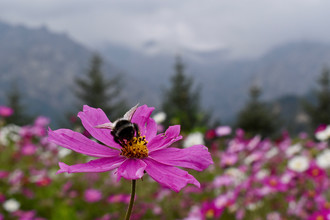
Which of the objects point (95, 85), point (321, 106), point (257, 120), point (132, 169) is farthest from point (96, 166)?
point (95, 85)

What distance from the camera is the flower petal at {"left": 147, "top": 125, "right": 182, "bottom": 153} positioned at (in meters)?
0.52

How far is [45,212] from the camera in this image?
2408mm

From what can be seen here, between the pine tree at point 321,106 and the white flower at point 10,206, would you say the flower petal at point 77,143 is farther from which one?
the pine tree at point 321,106

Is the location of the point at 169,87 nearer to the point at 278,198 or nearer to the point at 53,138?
the point at 278,198

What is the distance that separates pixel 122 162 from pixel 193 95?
21.4 m

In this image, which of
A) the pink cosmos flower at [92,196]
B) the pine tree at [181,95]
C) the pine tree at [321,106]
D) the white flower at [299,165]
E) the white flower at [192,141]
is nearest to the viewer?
the white flower at [299,165]

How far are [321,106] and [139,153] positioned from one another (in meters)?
23.0

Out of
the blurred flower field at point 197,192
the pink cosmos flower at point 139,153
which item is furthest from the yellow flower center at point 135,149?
the blurred flower field at point 197,192

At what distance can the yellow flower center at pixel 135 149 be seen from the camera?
1.68 feet

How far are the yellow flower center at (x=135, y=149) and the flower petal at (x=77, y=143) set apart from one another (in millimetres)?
19

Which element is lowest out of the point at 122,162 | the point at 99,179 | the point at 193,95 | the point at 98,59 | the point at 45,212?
the point at 193,95

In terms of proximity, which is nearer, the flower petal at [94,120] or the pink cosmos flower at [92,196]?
the flower petal at [94,120]

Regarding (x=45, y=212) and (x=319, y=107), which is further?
(x=319, y=107)

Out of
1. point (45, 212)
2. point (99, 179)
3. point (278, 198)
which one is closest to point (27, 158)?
point (99, 179)
